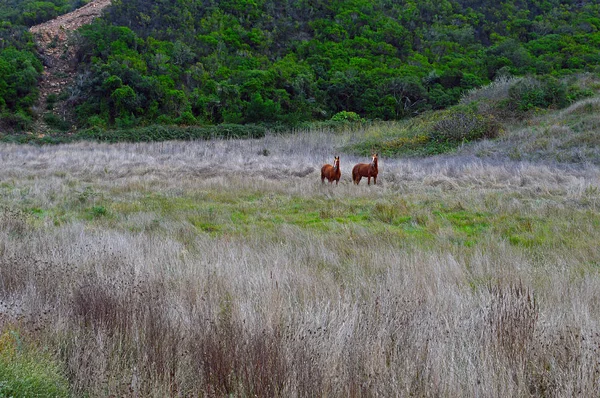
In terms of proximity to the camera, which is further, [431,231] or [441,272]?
[431,231]

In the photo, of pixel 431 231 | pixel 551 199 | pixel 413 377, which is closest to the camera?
pixel 413 377

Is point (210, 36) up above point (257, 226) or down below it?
above

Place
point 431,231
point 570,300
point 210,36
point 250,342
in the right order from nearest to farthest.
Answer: point 250,342, point 570,300, point 431,231, point 210,36

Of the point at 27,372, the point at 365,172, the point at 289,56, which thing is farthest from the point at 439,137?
the point at 289,56

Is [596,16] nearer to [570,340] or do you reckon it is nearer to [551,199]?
[551,199]

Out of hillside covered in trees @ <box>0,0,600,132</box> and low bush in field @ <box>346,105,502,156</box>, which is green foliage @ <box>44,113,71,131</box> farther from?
low bush in field @ <box>346,105,502,156</box>

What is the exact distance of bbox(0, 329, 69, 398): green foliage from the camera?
2.08 metres

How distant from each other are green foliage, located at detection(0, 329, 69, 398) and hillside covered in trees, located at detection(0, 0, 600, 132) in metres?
28.7

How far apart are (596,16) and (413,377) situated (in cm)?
6112

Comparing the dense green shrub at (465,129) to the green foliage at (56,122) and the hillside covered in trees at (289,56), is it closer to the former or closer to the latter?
the hillside covered in trees at (289,56)

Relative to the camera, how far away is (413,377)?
2.35 m

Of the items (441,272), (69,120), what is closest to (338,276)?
(441,272)

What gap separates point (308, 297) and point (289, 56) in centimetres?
4573

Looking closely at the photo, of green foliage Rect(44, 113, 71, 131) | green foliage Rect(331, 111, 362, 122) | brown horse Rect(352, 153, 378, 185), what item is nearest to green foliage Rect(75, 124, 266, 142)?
green foliage Rect(44, 113, 71, 131)
